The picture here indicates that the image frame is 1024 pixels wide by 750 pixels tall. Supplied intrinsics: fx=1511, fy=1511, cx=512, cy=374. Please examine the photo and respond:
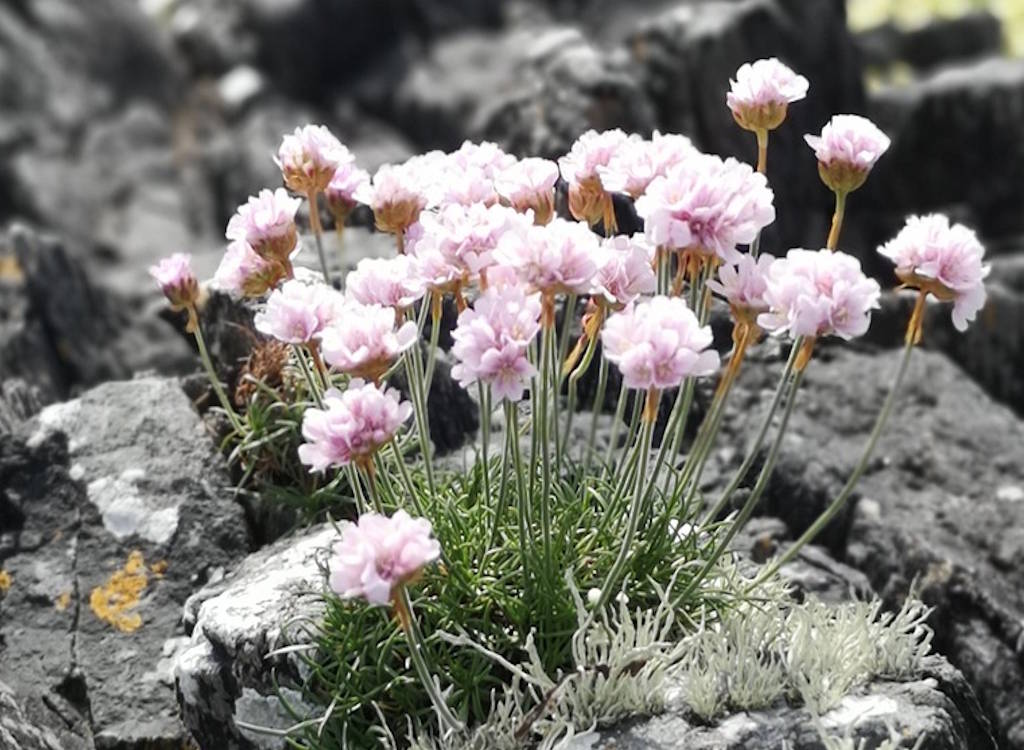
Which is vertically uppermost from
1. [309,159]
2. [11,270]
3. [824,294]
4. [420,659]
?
[309,159]

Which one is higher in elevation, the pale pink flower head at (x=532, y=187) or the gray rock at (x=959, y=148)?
the pale pink flower head at (x=532, y=187)

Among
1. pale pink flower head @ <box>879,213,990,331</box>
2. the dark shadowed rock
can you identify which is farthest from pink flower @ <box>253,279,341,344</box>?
the dark shadowed rock

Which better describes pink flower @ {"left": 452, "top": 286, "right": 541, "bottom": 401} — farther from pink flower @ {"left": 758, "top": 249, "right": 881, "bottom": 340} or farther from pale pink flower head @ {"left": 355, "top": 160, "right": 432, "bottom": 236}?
pale pink flower head @ {"left": 355, "top": 160, "right": 432, "bottom": 236}

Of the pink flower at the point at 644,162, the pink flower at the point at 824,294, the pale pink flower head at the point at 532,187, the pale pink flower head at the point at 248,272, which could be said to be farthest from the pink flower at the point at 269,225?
the pink flower at the point at 824,294

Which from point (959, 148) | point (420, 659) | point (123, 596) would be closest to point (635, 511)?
point (420, 659)

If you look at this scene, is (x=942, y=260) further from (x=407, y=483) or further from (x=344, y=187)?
(x=344, y=187)

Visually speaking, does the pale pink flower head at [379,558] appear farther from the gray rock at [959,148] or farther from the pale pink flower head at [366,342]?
the gray rock at [959,148]
